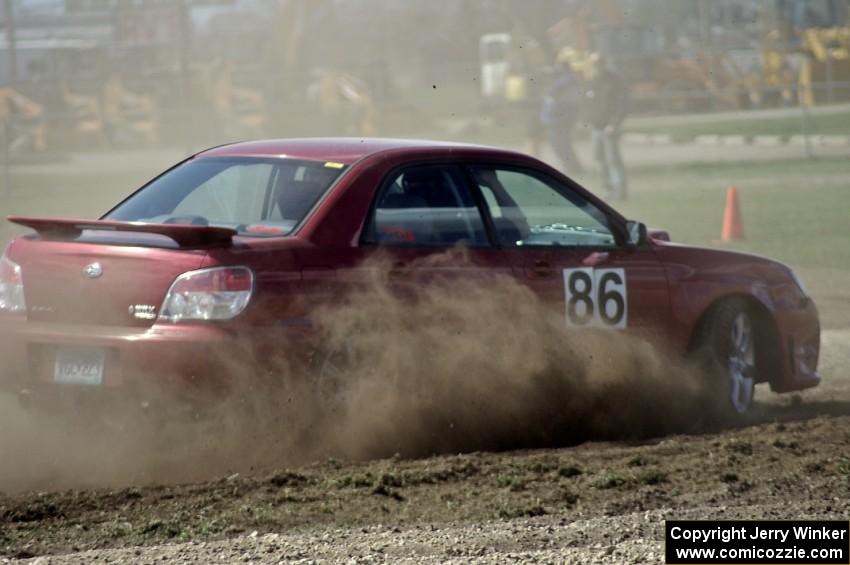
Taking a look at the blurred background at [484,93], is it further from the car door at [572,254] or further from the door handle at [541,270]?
the door handle at [541,270]

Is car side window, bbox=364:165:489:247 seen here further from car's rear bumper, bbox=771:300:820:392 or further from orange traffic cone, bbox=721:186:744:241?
orange traffic cone, bbox=721:186:744:241

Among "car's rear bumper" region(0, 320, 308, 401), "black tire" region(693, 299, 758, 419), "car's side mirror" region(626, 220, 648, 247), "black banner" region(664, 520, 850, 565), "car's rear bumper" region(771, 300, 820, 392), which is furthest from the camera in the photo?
Result: "car's rear bumper" region(771, 300, 820, 392)

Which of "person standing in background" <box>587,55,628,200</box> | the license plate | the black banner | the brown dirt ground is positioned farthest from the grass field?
the black banner

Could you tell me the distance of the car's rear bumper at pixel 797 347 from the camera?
7.98 m

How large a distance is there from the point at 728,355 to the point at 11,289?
12.2 feet

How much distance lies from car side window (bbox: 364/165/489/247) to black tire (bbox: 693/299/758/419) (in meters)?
1.50

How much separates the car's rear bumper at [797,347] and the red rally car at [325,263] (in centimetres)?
1

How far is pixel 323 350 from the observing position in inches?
241

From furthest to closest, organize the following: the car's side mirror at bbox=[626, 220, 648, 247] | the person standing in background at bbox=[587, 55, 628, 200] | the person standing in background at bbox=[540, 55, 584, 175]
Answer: the person standing in background at bbox=[540, 55, 584, 175]
the person standing in background at bbox=[587, 55, 628, 200]
the car's side mirror at bbox=[626, 220, 648, 247]

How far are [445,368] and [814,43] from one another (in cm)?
4124

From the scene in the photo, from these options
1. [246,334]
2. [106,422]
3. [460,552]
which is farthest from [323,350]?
[460,552]

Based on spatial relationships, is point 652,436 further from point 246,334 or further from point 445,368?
point 246,334

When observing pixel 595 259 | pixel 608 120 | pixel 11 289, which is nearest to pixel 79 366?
pixel 11 289

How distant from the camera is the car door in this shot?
6.96 metres
